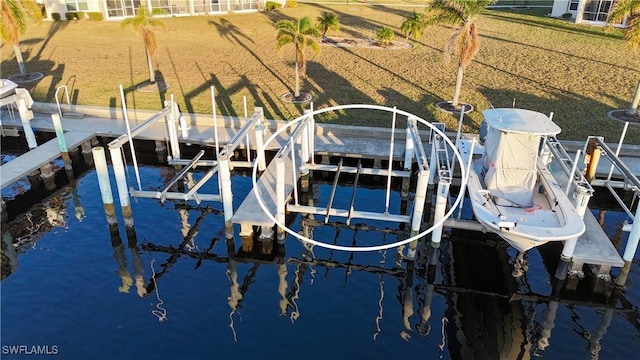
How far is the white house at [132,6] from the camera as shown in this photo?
4997cm

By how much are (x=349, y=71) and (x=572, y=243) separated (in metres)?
22.7

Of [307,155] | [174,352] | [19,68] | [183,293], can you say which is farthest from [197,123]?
[19,68]

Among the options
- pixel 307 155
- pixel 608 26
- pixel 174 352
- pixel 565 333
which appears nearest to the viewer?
pixel 174 352

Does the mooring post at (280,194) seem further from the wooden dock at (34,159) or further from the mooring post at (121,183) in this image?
the wooden dock at (34,159)

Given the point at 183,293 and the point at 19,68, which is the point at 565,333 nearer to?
the point at 183,293

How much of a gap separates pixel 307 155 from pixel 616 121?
17.7 meters

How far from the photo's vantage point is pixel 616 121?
25.9 metres

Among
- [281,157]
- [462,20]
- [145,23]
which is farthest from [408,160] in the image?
[145,23]

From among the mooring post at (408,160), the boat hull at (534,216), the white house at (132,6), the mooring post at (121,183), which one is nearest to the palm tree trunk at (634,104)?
the boat hull at (534,216)

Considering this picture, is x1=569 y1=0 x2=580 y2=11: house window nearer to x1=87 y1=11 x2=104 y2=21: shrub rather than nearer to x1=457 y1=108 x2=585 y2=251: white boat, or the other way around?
x1=457 y1=108 x2=585 y2=251: white boat

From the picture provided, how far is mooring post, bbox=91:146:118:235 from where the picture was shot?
1652 centimetres

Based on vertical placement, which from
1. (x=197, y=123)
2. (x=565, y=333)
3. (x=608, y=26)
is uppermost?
(x=608, y=26)

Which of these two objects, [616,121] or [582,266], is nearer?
[582,266]

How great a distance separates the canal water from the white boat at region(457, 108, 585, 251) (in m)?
2.27
